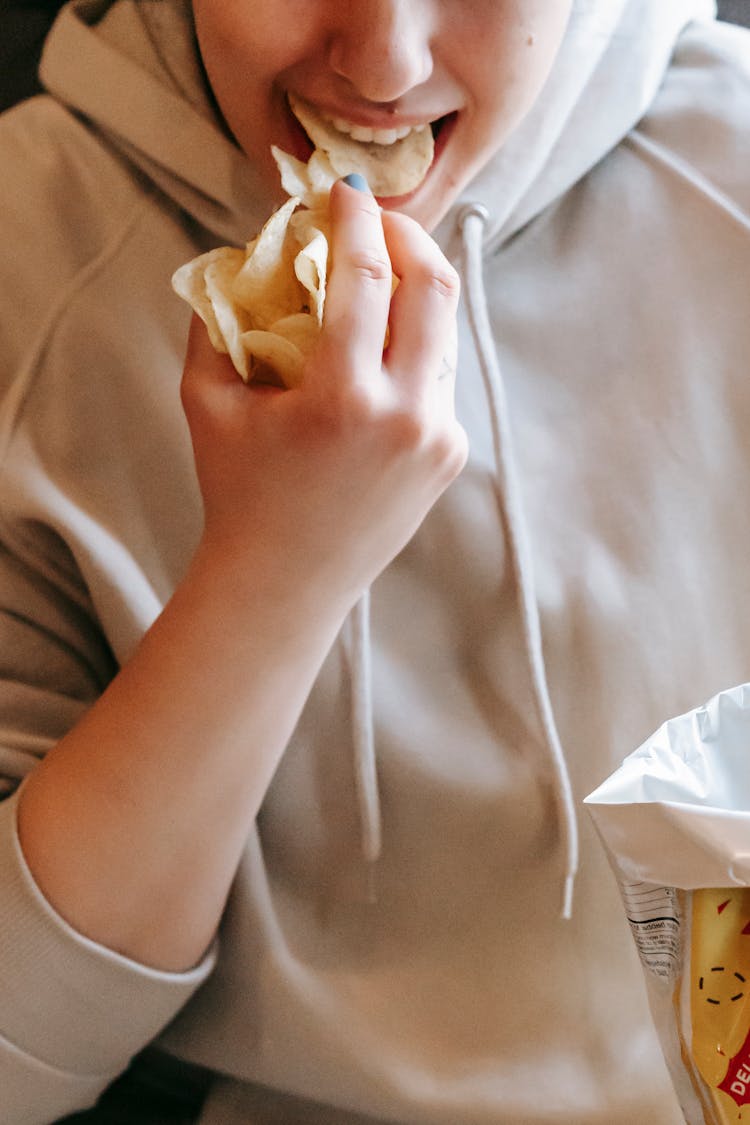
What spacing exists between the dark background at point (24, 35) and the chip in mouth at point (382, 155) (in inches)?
21.2

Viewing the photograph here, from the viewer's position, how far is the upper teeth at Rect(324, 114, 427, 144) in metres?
0.81

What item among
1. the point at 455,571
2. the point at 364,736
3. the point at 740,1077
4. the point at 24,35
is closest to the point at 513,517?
the point at 455,571

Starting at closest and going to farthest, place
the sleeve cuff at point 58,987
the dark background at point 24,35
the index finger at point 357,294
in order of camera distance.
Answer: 1. the index finger at point 357,294
2. the sleeve cuff at point 58,987
3. the dark background at point 24,35

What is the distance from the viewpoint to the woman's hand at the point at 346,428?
0.70 metres

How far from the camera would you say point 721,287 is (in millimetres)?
965

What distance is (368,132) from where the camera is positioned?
809mm

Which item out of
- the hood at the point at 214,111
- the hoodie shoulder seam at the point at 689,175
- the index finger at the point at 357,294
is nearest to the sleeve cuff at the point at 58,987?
the index finger at the point at 357,294

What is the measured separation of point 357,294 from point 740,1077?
1.57 ft

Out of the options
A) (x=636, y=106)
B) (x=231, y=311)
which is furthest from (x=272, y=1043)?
(x=636, y=106)

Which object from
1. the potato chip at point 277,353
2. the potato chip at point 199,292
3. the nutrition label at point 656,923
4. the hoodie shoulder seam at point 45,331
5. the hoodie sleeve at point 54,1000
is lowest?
the hoodie sleeve at point 54,1000

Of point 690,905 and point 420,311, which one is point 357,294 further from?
point 690,905

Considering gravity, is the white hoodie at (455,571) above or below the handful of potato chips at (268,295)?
below

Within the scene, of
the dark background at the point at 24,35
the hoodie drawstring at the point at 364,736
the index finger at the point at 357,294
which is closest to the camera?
the index finger at the point at 357,294

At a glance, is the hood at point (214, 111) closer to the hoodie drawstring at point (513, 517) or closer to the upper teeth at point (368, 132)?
the hoodie drawstring at point (513, 517)
